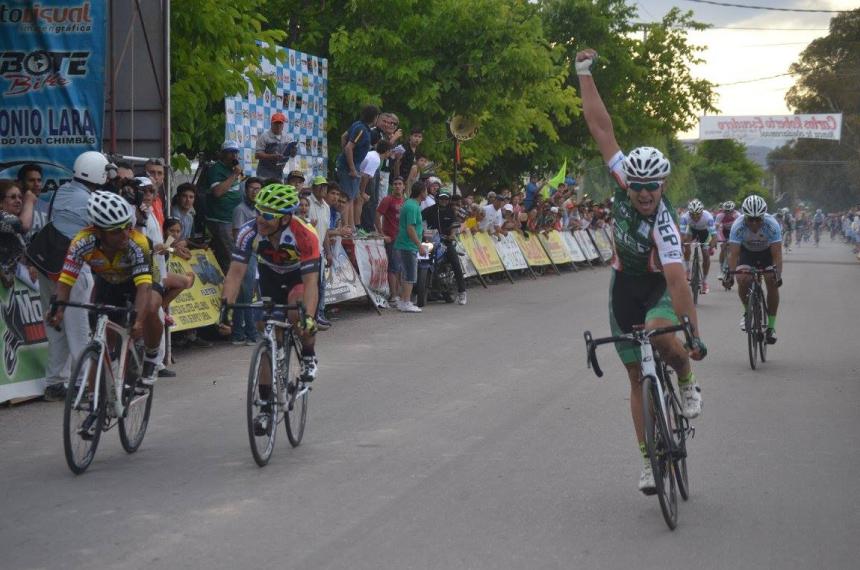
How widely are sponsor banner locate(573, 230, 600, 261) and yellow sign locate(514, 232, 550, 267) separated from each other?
445cm

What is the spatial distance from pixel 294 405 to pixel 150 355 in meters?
1.03

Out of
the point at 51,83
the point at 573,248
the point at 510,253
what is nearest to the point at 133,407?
the point at 51,83

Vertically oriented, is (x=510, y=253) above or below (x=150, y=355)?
below

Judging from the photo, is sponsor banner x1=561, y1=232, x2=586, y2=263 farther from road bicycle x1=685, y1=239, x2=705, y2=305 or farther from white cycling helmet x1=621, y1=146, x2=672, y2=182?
white cycling helmet x1=621, y1=146, x2=672, y2=182

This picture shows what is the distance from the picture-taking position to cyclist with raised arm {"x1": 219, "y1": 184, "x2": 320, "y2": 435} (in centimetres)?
863

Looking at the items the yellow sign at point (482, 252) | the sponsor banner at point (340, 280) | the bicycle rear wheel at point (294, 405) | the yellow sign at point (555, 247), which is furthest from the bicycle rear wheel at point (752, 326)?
the yellow sign at point (555, 247)

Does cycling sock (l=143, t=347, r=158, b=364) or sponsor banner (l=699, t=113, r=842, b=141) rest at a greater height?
sponsor banner (l=699, t=113, r=842, b=141)

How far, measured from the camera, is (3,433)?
957 cm

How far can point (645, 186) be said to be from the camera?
720cm

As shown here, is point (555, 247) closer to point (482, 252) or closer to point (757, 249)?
point (482, 252)

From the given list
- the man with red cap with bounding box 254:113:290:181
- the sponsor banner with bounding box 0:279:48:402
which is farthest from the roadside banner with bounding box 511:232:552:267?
the sponsor banner with bounding box 0:279:48:402

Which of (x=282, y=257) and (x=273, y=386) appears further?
(x=282, y=257)

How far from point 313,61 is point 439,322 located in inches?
216

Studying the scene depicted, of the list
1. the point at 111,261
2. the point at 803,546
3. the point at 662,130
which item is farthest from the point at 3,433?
the point at 662,130
